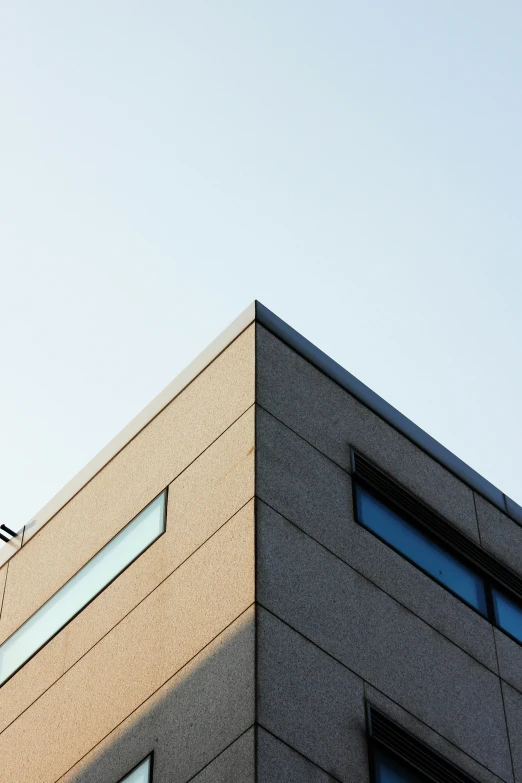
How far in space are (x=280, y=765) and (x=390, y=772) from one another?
8.05ft

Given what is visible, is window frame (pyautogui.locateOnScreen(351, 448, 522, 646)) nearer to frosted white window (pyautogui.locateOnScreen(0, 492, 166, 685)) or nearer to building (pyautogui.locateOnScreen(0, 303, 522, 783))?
building (pyautogui.locateOnScreen(0, 303, 522, 783))

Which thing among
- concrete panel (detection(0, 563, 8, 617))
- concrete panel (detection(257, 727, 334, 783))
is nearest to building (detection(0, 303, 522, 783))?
concrete panel (detection(257, 727, 334, 783))

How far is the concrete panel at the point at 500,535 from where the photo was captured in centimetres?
2344

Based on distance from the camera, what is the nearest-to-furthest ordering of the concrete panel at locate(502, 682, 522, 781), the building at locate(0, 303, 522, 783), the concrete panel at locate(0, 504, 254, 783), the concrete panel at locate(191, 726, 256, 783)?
the concrete panel at locate(191, 726, 256, 783) < the building at locate(0, 303, 522, 783) < the concrete panel at locate(0, 504, 254, 783) < the concrete panel at locate(502, 682, 522, 781)

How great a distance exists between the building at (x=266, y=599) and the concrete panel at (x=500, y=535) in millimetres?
44

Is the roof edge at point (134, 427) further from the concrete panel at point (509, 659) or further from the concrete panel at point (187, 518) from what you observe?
the concrete panel at point (509, 659)

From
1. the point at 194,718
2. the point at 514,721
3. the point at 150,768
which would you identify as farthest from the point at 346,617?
the point at 514,721

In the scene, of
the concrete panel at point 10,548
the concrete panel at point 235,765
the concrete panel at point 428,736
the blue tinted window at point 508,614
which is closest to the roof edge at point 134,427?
the concrete panel at point 10,548

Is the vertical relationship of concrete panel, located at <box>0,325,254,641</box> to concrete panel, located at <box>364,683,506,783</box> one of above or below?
above

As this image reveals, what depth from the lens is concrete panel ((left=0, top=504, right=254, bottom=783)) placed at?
18.6 metres

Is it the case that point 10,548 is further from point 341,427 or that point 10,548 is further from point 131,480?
point 341,427

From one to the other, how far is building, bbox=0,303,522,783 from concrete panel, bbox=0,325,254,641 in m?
0.04

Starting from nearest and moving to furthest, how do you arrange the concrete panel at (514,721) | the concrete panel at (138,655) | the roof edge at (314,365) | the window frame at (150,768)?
the window frame at (150,768) < the concrete panel at (138,655) < the concrete panel at (514,721) < the roof edge at (314,365)

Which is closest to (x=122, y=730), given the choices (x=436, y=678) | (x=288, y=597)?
(x=288, y=597)
